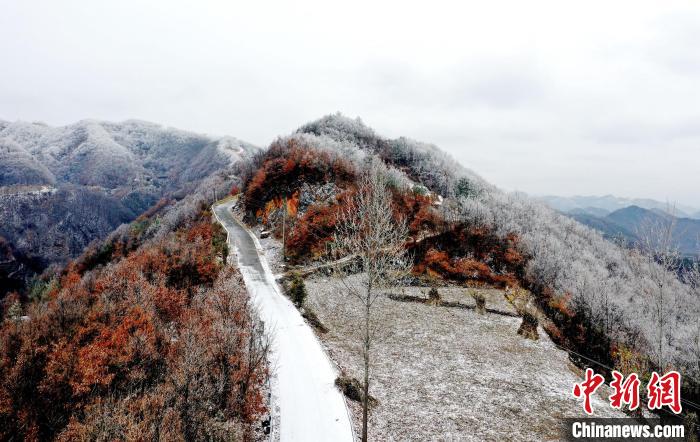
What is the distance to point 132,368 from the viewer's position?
17.1 metres

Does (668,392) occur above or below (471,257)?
below

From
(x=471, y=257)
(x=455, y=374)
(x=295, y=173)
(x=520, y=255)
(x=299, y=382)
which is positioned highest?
(x=295, y=173)

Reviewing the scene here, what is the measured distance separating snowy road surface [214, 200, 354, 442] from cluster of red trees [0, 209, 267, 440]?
4.13 ft

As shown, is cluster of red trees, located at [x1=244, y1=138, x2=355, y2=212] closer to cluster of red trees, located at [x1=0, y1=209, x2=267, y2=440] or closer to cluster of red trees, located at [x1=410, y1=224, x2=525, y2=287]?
cluster of red trees, located at [x1=410, y1=224, x2=525, y2=287]

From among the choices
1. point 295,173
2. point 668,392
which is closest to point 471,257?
point 668,392

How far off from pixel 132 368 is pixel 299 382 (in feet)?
27.1

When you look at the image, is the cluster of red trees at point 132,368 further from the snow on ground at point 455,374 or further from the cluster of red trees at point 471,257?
the cluster of red trees at point 471,257

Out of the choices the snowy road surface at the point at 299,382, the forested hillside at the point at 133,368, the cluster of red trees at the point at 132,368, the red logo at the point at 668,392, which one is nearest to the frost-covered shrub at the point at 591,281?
the red logo at the point at 668,392

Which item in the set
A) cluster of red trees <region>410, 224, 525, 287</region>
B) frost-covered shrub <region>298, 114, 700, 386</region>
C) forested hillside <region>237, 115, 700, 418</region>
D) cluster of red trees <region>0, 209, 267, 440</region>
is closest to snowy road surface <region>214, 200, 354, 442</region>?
cluster of red trees <region>0, 209, 267, 440</region>

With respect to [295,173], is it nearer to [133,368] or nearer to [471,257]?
[471,257]

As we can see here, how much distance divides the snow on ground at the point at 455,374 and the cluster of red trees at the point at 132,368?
5764mm

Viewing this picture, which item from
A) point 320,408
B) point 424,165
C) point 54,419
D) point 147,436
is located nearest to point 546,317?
point 320,408

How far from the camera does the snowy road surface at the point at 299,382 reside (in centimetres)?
1405

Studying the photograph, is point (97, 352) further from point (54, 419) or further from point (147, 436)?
point (147, 436)
